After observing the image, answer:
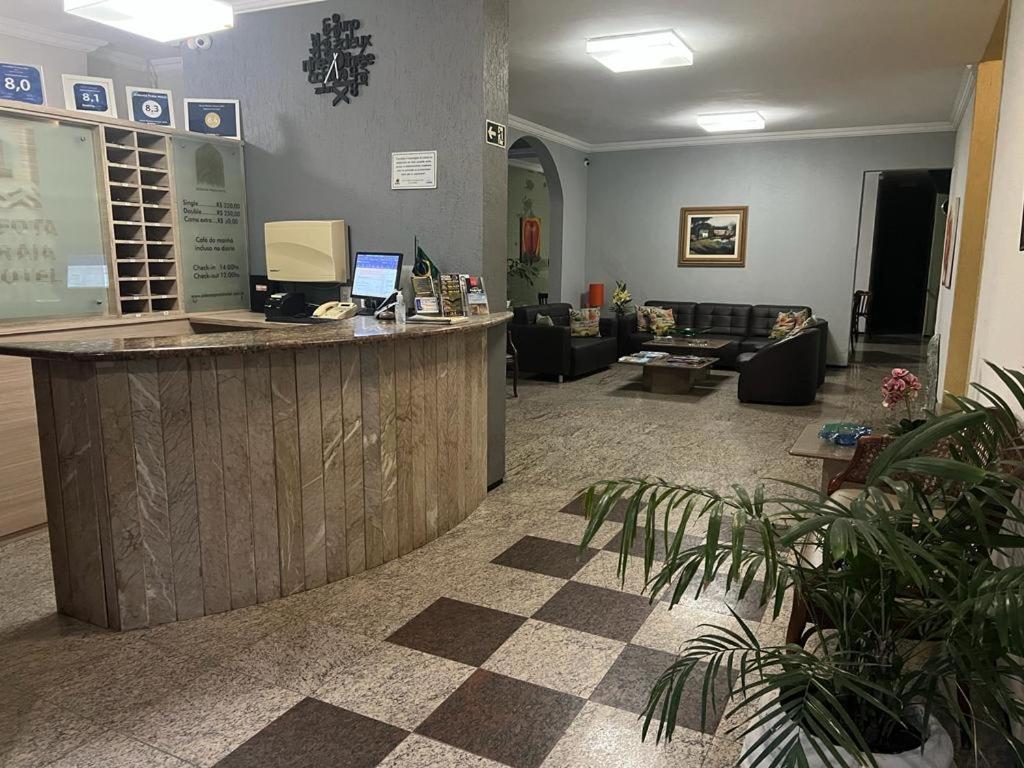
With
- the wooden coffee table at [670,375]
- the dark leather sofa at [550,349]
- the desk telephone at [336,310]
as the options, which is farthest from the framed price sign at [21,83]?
the wooden coffee table at [670,375]

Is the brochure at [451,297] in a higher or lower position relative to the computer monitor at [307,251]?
lower

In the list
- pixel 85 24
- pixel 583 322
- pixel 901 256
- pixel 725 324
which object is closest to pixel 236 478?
pixel 85 24

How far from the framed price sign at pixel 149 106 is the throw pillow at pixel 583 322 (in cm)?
541

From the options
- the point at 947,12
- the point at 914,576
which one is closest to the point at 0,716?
the point at 914,576

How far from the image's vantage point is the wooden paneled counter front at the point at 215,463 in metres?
2.59

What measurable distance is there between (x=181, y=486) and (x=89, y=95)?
2614mm

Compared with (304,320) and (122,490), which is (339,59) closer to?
(304,320)

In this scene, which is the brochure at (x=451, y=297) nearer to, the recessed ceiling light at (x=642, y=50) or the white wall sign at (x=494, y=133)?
the white wall sign at (x=494, y=133)

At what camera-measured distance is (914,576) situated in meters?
1.26

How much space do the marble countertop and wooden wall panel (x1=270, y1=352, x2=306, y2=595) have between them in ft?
0.38

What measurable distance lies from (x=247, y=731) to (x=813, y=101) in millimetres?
7492

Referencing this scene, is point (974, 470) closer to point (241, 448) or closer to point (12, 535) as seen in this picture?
point (241, 448)

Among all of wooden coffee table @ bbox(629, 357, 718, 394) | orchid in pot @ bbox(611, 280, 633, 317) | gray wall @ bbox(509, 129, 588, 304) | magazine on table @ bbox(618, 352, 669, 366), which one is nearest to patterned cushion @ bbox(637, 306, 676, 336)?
orchid in pot @ bbox(611, 280, 633, 317)

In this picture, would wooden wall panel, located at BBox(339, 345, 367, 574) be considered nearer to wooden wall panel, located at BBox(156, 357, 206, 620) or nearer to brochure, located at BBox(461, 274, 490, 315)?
wooden wall panel, located at BBox(156, 357, 206, 620)
